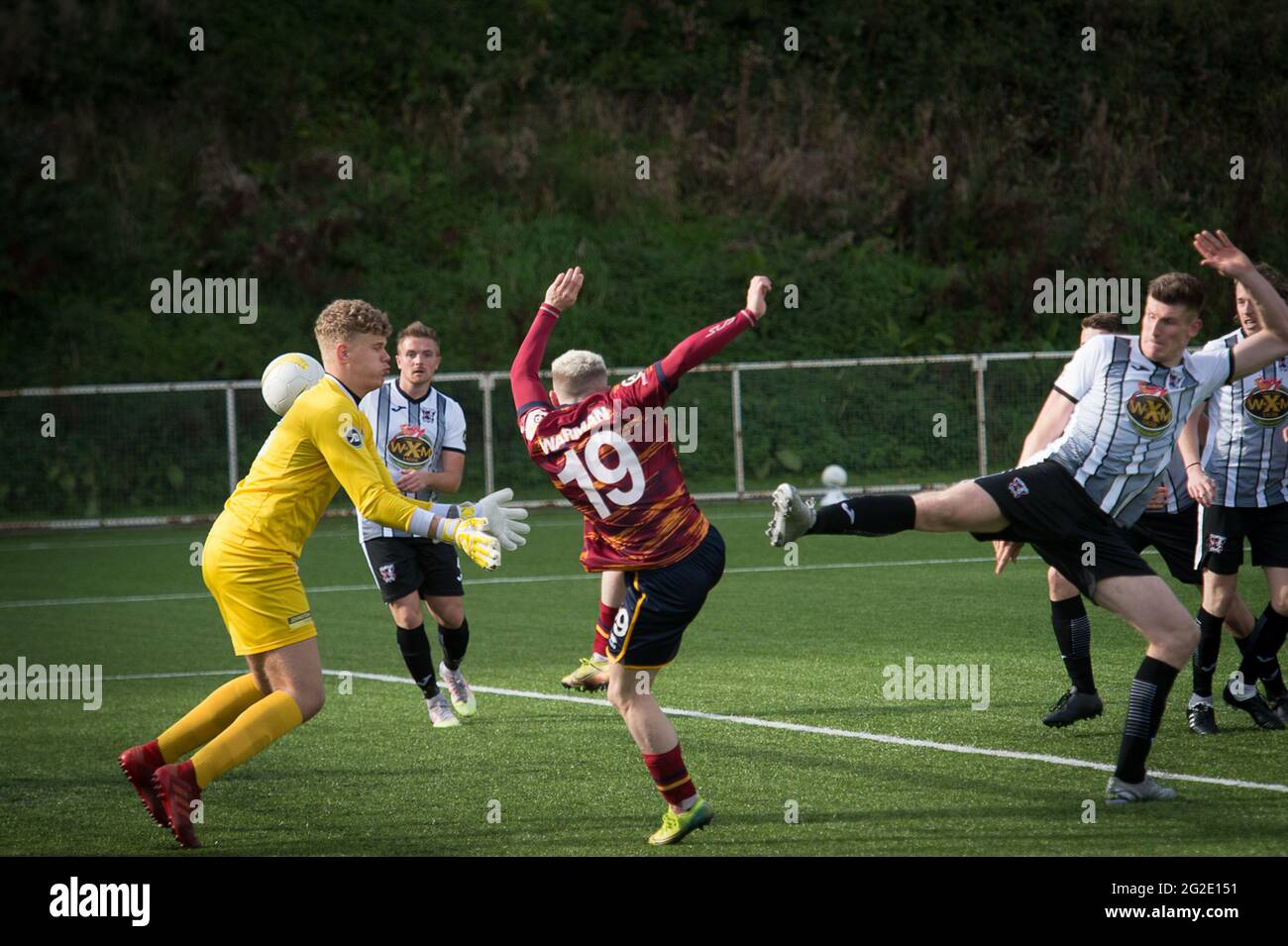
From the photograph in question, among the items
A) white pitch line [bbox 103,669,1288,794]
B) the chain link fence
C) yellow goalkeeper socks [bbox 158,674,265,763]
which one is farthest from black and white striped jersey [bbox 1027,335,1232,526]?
the chain link fence

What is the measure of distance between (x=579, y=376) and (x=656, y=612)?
3.26 feet

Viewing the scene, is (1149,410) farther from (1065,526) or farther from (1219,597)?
(1219,597)

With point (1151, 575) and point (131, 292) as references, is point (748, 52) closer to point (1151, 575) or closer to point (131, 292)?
point (131, 292)

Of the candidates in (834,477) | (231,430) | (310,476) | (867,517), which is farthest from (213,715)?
(231,430)

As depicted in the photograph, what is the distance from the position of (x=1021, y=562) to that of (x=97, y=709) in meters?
8.57

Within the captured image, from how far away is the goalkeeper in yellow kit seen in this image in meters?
5.32

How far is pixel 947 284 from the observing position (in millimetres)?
25078

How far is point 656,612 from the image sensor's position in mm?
5312

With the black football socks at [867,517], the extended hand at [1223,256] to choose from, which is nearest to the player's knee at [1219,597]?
the extended hand at [1223,256]

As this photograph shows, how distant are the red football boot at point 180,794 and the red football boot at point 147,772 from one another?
5cm

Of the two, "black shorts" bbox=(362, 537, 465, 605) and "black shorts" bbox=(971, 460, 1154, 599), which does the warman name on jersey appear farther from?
"black shorts" bbox=(362, 537, 465, 605)

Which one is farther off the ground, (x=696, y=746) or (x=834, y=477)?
(x=834, y=477)

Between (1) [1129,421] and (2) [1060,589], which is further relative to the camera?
(2) [1060,589]

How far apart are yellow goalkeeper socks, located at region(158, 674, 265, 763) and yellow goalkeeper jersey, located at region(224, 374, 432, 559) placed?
1.93 feet
